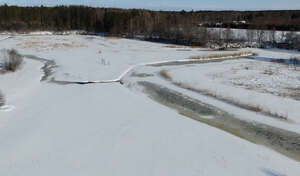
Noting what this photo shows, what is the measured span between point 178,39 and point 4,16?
49686 millimetres

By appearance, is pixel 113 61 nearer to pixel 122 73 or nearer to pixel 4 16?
pixel 122 73

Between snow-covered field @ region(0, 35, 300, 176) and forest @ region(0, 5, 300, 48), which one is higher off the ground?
forest @ region(0, 5, 300, 48)

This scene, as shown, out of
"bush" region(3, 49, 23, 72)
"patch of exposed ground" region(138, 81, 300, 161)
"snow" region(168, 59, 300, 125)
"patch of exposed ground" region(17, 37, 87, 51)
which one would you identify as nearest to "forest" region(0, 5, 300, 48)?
"patch of exposed ground" region(17, 37, 87, 51)

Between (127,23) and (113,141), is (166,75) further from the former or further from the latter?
(127,23)

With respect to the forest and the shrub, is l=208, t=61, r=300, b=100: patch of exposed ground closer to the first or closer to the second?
the shrub

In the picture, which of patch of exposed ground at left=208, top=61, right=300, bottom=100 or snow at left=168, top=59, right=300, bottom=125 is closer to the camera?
snow at left=168, top=59, right=300, bottom=125

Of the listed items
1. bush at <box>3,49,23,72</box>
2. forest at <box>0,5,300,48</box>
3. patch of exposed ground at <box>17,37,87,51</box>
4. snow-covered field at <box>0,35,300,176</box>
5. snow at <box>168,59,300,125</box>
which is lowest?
snow-covered field at <box>0,35,300,176</box>

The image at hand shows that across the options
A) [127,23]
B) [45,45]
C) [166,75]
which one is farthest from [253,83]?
[127,23]

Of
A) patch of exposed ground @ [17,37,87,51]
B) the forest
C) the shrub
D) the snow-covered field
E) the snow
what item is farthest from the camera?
the forest

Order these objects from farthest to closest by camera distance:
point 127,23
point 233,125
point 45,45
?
1. point 127,23
2. point 45,45
3. point 233,125

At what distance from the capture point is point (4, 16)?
2549 inches

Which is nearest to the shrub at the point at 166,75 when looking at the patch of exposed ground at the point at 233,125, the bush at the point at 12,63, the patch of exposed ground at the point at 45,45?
the patch of exposed ground at the point at 233,125

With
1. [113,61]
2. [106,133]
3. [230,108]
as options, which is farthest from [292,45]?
[106,133]

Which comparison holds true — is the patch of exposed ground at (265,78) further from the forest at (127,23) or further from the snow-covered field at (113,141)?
the forest at (127,23)
